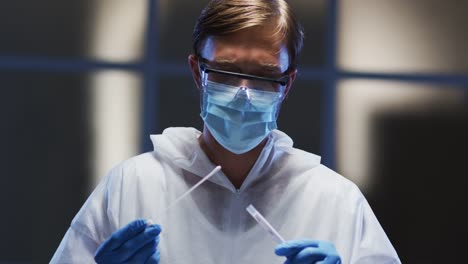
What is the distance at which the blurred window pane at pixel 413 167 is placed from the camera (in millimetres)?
2777

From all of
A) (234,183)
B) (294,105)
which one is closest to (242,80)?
(234,183)

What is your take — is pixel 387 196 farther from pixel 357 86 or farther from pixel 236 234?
pixel 236 234

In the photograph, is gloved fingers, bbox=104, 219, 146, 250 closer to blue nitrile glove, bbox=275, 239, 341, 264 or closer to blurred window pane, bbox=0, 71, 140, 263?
blue nitrile glove, bbox=275, 239, 341, 264

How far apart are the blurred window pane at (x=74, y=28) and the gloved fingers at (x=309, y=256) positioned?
1.63 metres

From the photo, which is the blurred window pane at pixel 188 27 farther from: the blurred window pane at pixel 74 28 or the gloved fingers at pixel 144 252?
the gloved fingers at pixel 144 252

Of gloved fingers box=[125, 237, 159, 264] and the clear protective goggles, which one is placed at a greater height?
the clear protective goggles

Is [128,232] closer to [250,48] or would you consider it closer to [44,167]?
[250,48]

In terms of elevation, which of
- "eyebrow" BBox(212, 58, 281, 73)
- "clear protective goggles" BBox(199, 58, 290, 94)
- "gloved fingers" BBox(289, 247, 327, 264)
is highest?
"eyebrow" BBox(212, 58, 281, 73)

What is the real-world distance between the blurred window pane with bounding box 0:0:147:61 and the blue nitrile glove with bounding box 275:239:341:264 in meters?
1.62

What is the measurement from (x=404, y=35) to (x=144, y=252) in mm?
1830

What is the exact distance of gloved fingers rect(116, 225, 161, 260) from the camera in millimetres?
1270

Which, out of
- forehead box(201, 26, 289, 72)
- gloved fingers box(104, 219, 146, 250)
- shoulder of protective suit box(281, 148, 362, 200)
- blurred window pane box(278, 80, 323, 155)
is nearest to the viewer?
gloved fingers box(104, 219, 146, 250)

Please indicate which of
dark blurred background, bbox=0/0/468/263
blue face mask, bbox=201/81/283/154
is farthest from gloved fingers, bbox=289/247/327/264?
dark blurred background, bbox=0/0/468/263

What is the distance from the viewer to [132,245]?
1.28 meters
